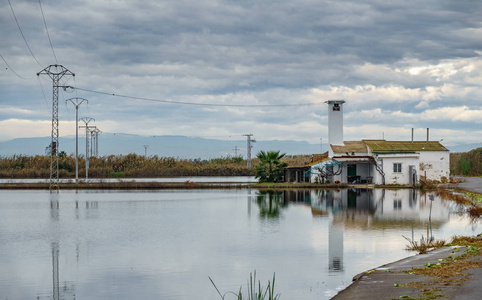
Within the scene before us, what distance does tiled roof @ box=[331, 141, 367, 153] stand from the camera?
193ft

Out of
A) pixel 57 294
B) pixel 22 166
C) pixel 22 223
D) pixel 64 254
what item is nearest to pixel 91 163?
pixel 22 166

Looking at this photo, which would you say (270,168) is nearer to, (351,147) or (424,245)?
(351,147)

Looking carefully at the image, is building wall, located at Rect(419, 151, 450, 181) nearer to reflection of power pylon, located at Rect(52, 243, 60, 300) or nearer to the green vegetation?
the green vegetation

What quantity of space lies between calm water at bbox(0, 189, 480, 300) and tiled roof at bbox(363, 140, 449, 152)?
899 inches

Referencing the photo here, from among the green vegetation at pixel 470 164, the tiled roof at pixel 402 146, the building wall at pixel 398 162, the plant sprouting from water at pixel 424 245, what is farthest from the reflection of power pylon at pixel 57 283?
the green vegetation at pixel 470 164

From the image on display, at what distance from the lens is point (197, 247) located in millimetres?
20109

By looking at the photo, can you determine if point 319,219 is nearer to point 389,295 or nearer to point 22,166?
point 389,295

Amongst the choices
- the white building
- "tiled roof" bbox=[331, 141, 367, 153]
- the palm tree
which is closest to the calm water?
Answer: the white building

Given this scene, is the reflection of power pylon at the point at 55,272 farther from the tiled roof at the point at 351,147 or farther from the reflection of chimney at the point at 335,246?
the tiled roof at the point at 351,147

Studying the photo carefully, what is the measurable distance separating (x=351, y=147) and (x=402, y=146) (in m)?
4.99

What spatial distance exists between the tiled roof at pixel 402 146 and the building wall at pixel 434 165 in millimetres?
500

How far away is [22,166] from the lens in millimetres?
84312

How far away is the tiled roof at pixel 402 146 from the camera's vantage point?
192ft

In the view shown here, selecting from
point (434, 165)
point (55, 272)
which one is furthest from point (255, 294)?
point (434, 165)
